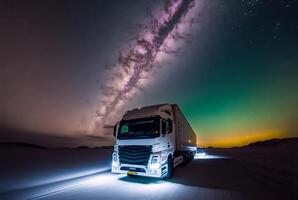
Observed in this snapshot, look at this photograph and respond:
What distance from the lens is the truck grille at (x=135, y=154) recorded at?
873cm

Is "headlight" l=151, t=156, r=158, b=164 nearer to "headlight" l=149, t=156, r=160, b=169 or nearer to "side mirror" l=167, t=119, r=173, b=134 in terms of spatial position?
"headlight" l=149, t=156, r=160, b=169

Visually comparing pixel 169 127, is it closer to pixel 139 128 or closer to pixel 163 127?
pixel 163 127

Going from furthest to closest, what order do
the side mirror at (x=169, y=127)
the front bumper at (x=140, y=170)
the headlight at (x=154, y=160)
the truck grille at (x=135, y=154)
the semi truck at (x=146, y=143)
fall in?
the side mirror at (x=169, y=127) < the truck grille at (x=135, y=154) < the semi truck at (x=146, y=143) < the headlight at (x=154, y=160) < the front bumper at (x=140, y=170)

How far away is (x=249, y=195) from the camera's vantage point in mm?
6082

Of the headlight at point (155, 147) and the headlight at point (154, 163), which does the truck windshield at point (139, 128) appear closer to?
the headlight at point (155, 147)

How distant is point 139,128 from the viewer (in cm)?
999

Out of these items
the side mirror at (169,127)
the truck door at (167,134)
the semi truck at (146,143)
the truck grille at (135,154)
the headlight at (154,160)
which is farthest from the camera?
the side mirror at (169,127)

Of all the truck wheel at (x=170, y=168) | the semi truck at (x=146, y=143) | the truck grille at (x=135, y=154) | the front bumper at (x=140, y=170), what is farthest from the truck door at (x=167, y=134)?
the front bumper at (x=140, y=170)

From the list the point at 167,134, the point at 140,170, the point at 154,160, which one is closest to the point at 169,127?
the point at 167,134

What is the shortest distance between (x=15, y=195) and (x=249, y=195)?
795 cm

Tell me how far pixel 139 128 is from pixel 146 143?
Result: 4.18ft

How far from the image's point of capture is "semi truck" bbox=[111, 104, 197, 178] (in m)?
8.62

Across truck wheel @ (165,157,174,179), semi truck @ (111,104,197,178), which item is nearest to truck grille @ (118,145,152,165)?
semi truck @ (111,104,197,178)

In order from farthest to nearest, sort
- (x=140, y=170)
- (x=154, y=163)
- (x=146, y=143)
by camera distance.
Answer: (x=146, y=143) → (x=140, y=170) → (x=154, y=163)
